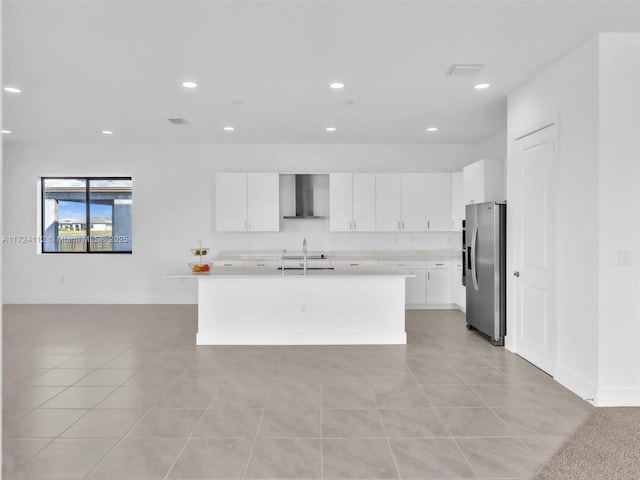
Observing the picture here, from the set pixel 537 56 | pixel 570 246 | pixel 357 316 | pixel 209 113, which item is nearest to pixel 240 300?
pixel 357 316

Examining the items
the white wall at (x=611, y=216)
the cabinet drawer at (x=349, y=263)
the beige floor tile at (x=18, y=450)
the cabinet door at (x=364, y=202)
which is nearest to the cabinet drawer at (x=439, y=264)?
the cabinet drawer at (x=349, y=263)

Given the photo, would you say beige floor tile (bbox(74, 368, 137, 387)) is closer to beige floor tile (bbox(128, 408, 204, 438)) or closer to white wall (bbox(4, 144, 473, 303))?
beige floor tile (bbox(128, 408, 204, 438))

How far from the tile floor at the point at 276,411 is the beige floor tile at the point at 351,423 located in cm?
1

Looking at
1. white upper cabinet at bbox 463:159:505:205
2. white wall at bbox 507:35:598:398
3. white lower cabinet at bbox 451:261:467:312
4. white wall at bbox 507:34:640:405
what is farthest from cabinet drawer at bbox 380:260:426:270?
white wall at bbox 507:34:640:405

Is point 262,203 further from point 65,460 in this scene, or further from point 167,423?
point 65,460

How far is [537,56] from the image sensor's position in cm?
369

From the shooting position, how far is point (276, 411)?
3203 mm

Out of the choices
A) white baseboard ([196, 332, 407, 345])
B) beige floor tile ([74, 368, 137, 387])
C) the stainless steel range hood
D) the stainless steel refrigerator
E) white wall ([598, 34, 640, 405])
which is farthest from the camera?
the stainless steel range hood

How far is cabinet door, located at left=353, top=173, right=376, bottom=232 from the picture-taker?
7.21 metres

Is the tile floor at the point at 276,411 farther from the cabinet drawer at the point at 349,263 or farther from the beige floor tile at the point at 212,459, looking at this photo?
the cabinet drawer at the point at 349,263

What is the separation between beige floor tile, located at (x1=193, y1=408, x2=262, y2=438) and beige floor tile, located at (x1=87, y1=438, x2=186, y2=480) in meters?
0.20

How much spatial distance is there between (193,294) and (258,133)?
2983 mm

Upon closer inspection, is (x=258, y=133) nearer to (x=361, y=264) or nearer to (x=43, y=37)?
(x=361, y=264)

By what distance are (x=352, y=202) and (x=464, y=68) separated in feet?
11.5
